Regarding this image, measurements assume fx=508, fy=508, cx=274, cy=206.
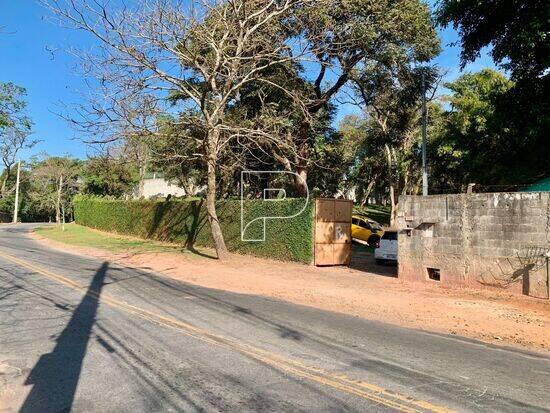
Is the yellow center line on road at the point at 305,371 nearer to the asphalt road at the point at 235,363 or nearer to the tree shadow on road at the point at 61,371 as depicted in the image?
the asphalt road at the point at 235,363

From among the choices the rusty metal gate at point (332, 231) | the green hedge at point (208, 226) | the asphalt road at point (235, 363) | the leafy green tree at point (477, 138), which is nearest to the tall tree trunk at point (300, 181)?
the green hedge at point (208, 226)

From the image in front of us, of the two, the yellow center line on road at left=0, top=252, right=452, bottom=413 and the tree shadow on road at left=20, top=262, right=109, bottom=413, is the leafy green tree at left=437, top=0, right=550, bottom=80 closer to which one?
the yellow center line on road at left=0, top=252, right=452, bottom=413

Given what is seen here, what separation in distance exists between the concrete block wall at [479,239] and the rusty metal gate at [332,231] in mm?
4157

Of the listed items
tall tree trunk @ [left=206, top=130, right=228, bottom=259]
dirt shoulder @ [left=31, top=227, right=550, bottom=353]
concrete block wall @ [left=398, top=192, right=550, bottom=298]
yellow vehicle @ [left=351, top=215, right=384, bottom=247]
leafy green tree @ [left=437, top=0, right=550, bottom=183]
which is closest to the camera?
dirt shoulder @ [left=31, top=227, right=550, bottom=353]

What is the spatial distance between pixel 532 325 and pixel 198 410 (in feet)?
25.3

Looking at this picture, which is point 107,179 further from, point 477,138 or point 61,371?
point 61,371

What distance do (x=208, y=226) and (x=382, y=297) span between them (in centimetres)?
1379

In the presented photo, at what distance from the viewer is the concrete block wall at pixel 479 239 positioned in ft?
40.4

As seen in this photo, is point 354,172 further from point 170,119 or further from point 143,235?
point 170,119

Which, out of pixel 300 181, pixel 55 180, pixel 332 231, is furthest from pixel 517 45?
pixel 55 180

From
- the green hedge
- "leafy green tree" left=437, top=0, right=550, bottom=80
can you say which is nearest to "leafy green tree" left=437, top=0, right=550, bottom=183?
"leafy green tree" left=437, top=0, right=550, bottom=80

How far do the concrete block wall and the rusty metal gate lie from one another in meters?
4.16

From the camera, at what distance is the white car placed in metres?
20.2

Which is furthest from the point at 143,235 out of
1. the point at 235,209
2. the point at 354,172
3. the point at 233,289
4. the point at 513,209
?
the point at 354,172
